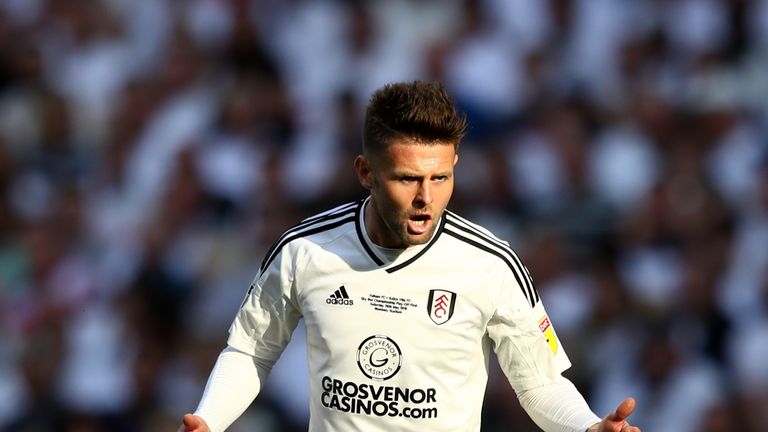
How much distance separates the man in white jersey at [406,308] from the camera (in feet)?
14.2

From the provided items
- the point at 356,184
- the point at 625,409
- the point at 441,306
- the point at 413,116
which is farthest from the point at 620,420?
the point at 356,184

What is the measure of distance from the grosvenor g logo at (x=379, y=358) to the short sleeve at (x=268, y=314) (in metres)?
0.34

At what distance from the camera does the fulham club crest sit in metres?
4.46

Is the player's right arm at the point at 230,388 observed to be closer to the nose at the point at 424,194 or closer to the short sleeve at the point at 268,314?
the short sleeve at the point at 268,314

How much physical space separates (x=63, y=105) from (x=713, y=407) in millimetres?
5440

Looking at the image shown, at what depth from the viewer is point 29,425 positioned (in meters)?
8.71

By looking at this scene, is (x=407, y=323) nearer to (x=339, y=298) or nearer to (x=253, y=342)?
(x=339, y=298)

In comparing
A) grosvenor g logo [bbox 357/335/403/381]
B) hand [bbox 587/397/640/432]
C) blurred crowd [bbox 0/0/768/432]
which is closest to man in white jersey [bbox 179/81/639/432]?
grosvenor g logo [bbox 357/335/403/381]

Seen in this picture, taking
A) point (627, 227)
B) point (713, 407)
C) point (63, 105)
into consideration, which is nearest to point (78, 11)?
point (63, 105)

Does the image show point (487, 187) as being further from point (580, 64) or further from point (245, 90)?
point (245, 90)

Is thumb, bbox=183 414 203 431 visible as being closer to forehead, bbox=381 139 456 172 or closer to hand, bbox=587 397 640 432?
forehead, bbox=381 139 456 172

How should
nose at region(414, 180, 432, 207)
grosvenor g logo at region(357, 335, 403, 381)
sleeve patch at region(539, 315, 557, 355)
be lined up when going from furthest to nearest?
sleeve patch at region(539, 315, 557, 355) → grosvenor g logo at region(357, 335, 403, 381) → nose at region(414, 180, 432, 207)

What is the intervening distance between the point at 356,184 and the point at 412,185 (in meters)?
4.03

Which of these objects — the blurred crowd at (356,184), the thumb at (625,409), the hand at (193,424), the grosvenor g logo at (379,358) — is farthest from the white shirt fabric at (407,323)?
the blurred crowd at (356,184)
